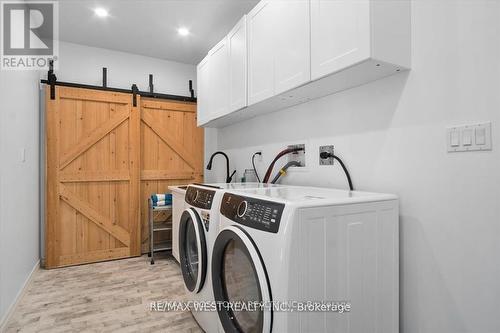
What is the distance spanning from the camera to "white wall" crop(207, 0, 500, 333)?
1085mm

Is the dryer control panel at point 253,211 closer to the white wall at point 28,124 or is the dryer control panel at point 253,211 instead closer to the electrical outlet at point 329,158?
the electrical outlet at point 329,158

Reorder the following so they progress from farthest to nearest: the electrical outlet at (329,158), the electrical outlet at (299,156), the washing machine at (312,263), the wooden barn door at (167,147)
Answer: the wooden barn door at (167,147)
the electrical outlet at (299,156)
the electrical outlet at (329,158)
the washing machine at (312,263)

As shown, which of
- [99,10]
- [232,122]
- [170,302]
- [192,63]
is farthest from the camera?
[192,63]

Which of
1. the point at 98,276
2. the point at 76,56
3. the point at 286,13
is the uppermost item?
the point at 76,56

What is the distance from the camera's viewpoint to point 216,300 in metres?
1.48

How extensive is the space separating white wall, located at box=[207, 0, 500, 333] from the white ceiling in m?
1.65

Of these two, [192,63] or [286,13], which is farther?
[192,63]

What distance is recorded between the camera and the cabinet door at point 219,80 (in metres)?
2.47

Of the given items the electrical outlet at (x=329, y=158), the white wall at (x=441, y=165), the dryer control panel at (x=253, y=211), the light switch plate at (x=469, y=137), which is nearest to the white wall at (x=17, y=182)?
the dryer control panel at (x=253, y=211)

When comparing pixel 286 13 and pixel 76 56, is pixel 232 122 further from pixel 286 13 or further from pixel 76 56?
pixel 76 56

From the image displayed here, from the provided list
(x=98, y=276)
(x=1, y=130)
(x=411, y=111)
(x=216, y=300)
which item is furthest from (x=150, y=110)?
(x=411, y=111)

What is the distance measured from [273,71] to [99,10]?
1.93 metres

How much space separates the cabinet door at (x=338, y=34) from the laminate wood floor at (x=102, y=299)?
1.87 meters

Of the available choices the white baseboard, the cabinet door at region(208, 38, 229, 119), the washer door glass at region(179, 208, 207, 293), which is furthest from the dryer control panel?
the white baseboard
